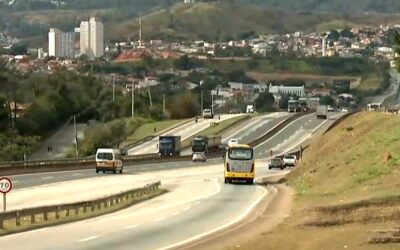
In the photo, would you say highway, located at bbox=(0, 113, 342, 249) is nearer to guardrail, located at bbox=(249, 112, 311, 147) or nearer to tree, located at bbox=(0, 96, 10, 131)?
guardrail, located at bbox=(249, 112, 311, 147)

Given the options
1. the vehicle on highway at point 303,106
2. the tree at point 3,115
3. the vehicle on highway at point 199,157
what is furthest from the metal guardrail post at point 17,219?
the vehicle on highway at point 303,106

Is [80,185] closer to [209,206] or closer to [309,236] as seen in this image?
[209,206]

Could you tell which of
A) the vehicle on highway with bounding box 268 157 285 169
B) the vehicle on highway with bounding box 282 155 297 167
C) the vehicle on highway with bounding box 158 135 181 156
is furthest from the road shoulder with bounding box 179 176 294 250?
the vehicle on highway with bounding box 158 135 181 156

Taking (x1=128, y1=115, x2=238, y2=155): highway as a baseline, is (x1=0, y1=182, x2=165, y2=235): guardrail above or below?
above

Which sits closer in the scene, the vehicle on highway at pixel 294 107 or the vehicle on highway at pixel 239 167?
the vehicle on highway at pixel 239 167

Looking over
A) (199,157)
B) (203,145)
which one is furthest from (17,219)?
(203,145)

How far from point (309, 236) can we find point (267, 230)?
3.41 metres

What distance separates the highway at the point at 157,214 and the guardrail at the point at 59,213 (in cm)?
57

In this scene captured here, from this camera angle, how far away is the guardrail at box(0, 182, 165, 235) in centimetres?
2841

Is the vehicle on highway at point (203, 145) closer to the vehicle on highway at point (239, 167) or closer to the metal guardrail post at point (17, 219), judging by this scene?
the vehicle on highway at point (239, 167)

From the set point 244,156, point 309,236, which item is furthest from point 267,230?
point 244,156

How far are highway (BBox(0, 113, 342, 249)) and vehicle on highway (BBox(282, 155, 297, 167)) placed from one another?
3579 millimetres

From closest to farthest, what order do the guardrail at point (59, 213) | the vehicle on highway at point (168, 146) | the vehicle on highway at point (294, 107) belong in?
the guardrail at point (59, 213), the vehicle on highway at point (168, 146), the vehicle on highway at point (294, 107)

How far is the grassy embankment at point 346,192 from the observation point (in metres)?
23.7
